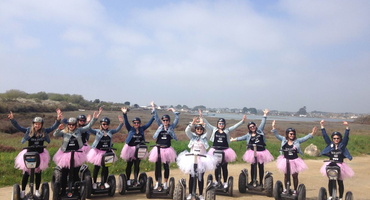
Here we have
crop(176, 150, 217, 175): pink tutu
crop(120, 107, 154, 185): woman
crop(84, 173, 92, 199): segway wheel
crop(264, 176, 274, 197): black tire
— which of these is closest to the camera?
crop(176, 150, 217, 175): pink tutu

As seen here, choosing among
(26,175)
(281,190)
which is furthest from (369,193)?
(26,175)

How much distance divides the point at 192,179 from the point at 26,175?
3910 mm

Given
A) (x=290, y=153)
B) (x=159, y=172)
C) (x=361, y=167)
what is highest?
(x=290, y=153)

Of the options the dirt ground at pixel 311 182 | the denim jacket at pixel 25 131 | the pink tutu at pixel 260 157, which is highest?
the denim jacket at pixel 25 131

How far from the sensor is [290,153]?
8.40 meters

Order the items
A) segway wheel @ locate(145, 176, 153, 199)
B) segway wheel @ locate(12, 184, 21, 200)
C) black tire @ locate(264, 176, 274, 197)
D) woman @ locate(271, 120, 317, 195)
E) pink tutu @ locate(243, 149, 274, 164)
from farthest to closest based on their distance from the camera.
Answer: pink tutu @ locate(243, 149, 274, 164)
black tire @ locate(264, 176, 274, 197)
woman @ locate(271, 120, 317, 195)
segway wheel @ locate(145, 176, 153, 199)
segway wheel @ locate(12, 184, 21, 200)

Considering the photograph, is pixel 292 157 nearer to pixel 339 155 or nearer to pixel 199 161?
pixel 339 155

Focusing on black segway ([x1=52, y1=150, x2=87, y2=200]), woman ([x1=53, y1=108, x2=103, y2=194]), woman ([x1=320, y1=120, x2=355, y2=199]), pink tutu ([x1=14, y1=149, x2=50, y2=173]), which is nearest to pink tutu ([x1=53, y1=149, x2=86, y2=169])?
woman ([x1=53, y1=108, x2=103, y2=194])

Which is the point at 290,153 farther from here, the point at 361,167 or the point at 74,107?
the point at 74,107

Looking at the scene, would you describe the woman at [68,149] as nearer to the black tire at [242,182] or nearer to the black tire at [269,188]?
the black tire at [242,182]

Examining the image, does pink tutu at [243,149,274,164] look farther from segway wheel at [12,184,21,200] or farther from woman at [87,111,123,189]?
segway wheel at [12,184,21,200]

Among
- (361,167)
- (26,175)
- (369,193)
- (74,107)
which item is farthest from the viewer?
(74,107)

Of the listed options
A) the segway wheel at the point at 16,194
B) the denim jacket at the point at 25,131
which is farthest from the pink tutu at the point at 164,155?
the segway wheel at the point at 16,194

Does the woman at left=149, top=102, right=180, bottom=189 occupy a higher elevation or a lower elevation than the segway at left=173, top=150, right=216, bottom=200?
higher
